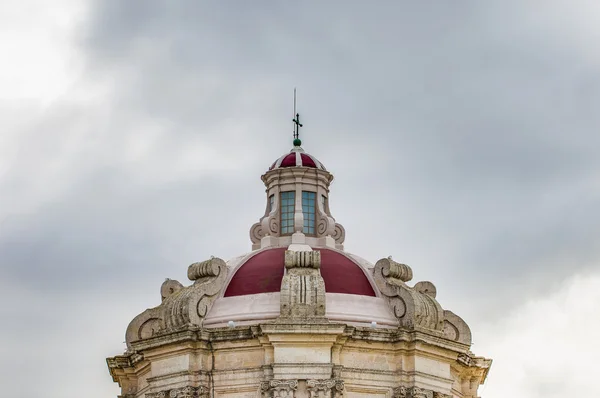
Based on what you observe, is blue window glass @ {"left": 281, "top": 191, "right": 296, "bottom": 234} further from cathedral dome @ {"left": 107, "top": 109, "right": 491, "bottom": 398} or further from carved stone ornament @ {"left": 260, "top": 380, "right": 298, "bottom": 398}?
carved stone ornament @ {"left": 260, "top": 380, "right": 298, "bottom": 398}

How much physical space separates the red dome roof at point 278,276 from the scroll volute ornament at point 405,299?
61cm

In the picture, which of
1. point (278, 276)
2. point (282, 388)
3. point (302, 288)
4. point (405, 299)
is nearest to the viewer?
point (282, 388)

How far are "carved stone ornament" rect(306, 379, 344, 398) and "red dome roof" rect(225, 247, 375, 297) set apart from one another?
4.07 metres

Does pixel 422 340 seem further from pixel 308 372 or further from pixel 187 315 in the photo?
pixel 187 315

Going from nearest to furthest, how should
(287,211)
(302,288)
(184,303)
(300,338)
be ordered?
1. (300,338)
2. (302,288)
3. (184,303)
4. (287,211)

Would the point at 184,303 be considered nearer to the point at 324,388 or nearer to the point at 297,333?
the point at 297,333

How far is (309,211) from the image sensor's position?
64.6 m

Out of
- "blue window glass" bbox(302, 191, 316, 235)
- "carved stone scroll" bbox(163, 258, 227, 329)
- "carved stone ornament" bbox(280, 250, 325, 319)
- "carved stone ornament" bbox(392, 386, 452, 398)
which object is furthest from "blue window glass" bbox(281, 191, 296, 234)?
"carved stone ornament" bbox(392, 386, 452, 398)

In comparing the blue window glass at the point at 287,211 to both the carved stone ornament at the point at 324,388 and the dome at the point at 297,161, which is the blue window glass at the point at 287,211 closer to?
the dome at the point at 297,161

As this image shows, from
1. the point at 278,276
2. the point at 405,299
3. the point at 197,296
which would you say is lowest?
the point at 405,299

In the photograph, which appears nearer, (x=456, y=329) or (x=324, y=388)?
(x=324, y=388)

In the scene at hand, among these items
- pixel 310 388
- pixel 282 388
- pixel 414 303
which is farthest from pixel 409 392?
pixel 282 388

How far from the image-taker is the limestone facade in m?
57.5

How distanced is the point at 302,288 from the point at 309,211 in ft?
21.8
